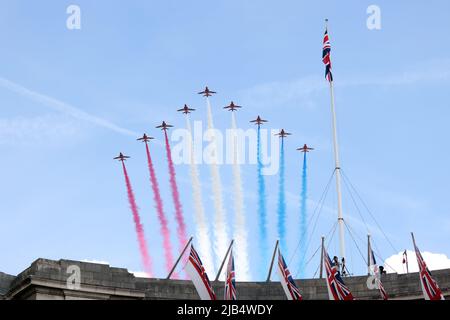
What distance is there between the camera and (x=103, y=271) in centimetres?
7100

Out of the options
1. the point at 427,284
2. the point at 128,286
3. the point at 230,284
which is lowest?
the point at 427,284

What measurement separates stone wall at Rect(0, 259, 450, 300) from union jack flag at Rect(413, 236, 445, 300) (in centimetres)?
366

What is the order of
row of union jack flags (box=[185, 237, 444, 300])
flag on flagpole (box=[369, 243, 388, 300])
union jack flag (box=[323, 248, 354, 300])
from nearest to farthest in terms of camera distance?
row of union jack flags (box=[185, 237, 444, 300])
union jack flag (box=[323, 248, 354, 300])
flag on flagpole (box=[369, 243, 388, 300])

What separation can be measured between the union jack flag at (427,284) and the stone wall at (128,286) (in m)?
3.66

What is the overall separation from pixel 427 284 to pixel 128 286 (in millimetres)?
22483

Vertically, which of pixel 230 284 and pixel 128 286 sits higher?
pixel 128 286

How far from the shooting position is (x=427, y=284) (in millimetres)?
65125

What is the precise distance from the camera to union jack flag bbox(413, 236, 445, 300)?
212ft

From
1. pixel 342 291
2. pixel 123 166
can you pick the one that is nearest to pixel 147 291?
pixel 342 291

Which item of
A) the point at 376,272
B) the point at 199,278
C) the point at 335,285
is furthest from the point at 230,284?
the point at 376,272

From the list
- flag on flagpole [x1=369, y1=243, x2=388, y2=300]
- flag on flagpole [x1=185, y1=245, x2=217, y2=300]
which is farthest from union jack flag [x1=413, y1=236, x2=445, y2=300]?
flag on flagpole [x1=185, y1=245, x2=217, y2=300]

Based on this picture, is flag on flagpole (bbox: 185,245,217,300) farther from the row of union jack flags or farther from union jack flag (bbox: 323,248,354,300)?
union jack flag (bbox: 323,248,354,300)

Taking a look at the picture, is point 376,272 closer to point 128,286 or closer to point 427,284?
point 427,284
